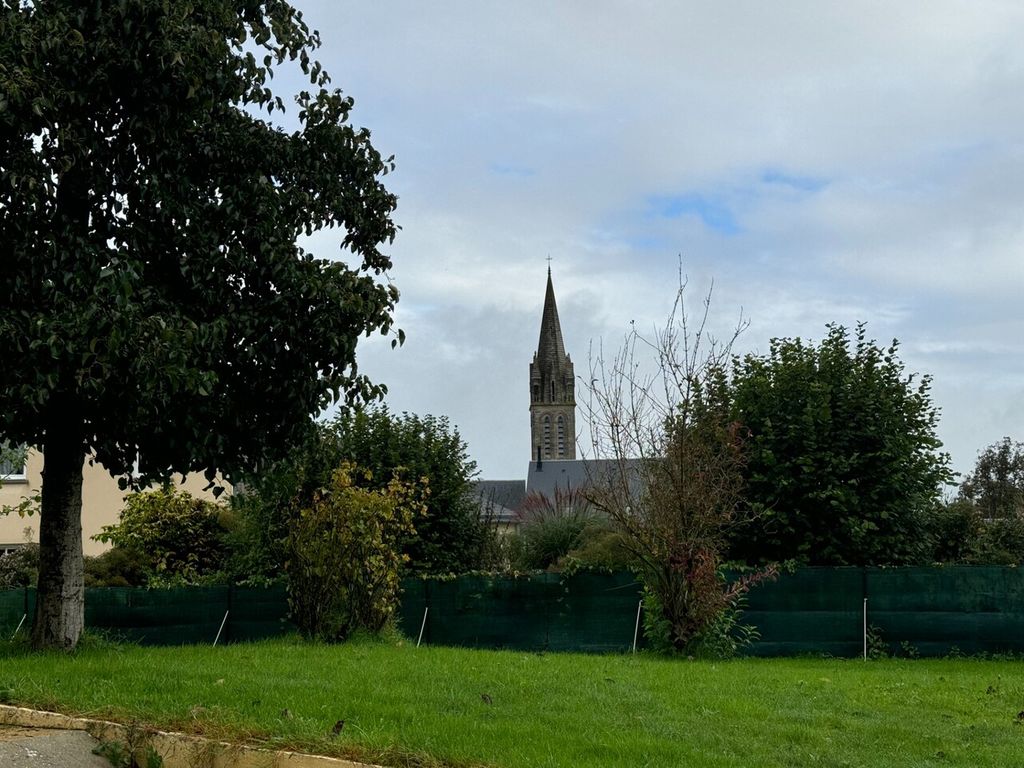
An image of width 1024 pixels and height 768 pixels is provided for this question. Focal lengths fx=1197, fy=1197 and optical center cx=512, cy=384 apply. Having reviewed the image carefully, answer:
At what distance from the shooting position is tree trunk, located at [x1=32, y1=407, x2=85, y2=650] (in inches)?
583

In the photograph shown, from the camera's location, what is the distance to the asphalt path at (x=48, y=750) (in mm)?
8188

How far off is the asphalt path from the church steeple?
11861 centimetres

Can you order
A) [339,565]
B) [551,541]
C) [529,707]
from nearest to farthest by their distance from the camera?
[529,707]
[339,565]
[551,541]

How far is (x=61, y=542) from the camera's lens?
49.1 feet

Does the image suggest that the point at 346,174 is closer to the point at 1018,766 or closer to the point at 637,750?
the point at 637,750

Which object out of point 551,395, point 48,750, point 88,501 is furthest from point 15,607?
point 551,395

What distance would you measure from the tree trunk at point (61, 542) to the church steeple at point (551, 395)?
113 m

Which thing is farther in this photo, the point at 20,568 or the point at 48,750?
the point at 20,568

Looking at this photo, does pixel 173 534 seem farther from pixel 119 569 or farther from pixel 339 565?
pixel 339 565

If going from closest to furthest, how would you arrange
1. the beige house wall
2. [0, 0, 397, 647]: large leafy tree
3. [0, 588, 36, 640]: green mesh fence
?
[0, 0, 397, 647]: large leafy tree → [0, 588, 36, 640]: green mesh fence → the beige house wall

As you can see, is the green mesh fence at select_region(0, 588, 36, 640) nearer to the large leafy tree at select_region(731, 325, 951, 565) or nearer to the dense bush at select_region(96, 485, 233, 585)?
the dense bush at select_region(96, 485, 233, 585)

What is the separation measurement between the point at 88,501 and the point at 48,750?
31634 millimetres

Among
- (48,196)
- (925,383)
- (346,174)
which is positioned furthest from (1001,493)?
(48,196)

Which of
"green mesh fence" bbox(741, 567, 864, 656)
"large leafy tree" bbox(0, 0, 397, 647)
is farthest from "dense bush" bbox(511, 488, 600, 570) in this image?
"large leafy tree" bbox(0, 0, 397, 647)
